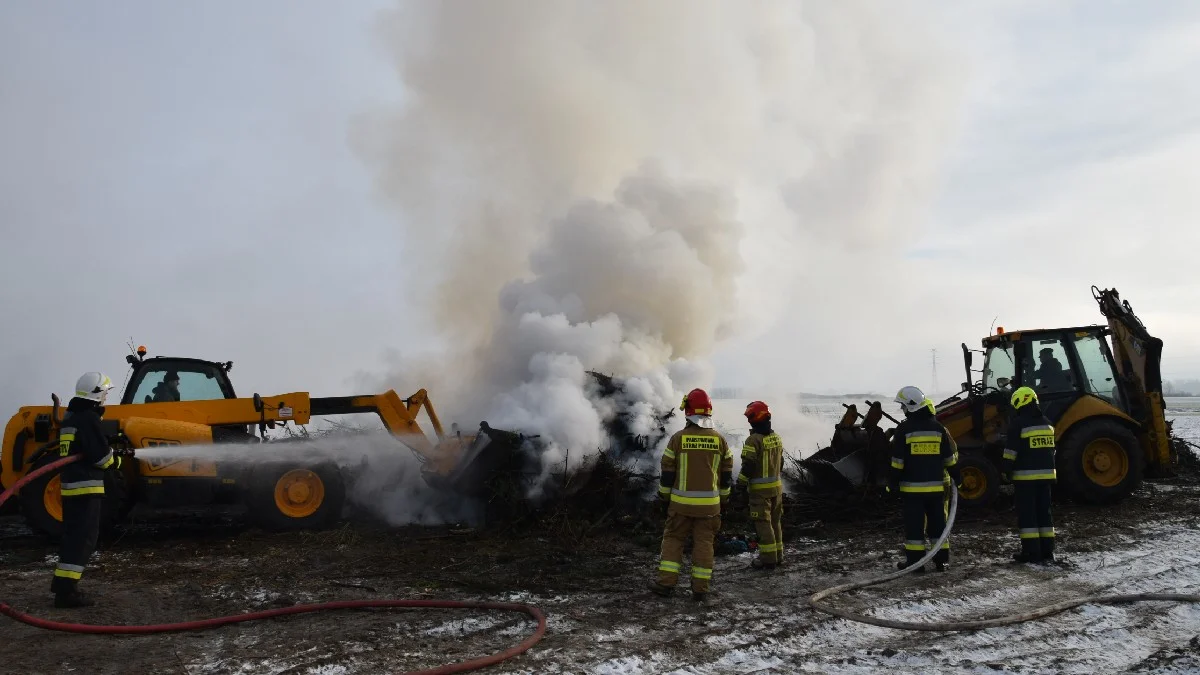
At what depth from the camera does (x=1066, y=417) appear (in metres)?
10.1

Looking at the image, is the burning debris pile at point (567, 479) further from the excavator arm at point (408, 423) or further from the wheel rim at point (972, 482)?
the wheel rim at point (972, 482)

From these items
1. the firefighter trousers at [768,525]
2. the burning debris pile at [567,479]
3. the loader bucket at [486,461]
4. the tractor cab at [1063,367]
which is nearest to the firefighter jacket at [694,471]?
the firefighter trousers at [768,525]

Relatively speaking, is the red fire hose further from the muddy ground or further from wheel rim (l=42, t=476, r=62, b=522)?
wheel rim (l=42, t=476, r=62, b=522)

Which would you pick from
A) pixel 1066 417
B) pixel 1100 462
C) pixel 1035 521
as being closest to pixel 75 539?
pixel 1035 521

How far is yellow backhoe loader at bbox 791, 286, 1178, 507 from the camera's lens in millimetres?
9852

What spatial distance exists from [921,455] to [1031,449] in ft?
4.23

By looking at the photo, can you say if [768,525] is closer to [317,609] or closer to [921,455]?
[921,455]

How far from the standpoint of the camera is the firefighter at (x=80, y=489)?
19.4 ft

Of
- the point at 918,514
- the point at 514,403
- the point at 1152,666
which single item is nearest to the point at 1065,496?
the point at 918,514

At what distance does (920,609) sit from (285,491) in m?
6.94

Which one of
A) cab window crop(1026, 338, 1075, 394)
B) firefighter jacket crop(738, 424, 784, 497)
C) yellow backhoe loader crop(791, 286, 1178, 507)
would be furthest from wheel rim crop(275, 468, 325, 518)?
cab window crop(1026, 338, 1075, 394)

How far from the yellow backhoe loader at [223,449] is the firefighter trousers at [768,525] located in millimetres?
2909

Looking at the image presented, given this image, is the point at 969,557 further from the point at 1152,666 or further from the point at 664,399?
the point at 664,399

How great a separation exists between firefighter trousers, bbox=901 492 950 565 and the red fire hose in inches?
140
